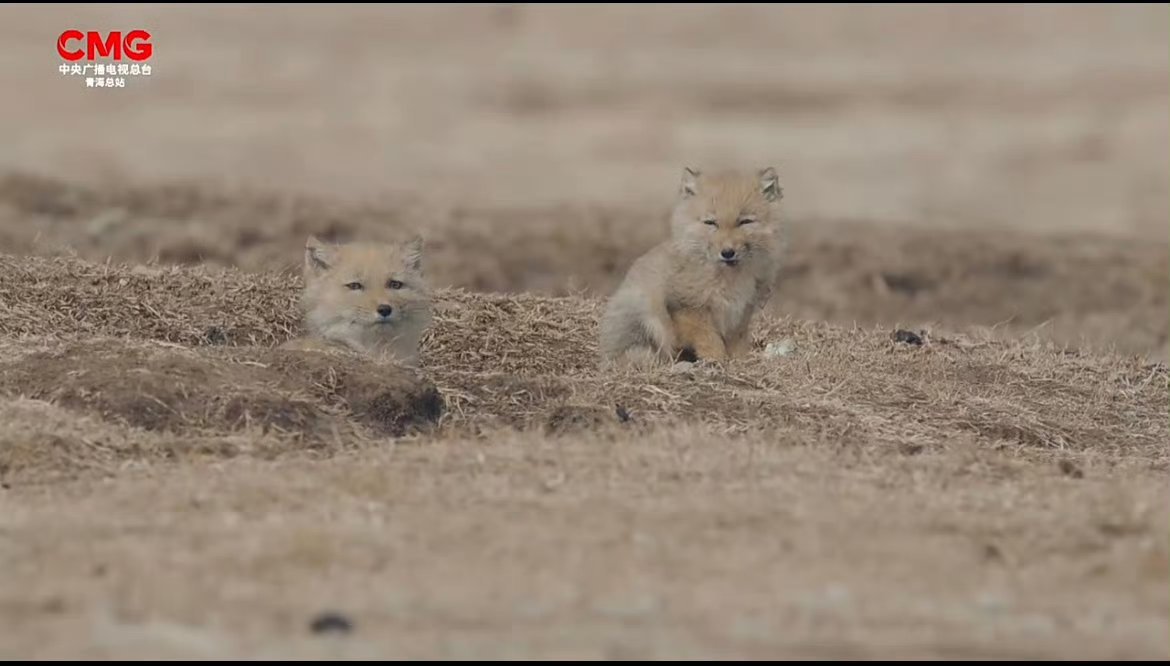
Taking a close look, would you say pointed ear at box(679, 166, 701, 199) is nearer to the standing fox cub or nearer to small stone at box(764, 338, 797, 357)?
the standing fox cub

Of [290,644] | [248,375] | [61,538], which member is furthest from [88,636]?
[248,375]

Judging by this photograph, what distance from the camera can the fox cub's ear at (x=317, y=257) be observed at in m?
13.1

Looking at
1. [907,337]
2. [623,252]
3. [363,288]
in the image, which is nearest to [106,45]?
[623,252]

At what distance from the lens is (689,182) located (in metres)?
13.6

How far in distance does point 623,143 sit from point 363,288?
2707 cm

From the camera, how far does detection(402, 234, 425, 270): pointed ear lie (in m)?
13.2

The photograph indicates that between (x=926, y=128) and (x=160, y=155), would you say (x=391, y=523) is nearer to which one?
(x=160, y=155)

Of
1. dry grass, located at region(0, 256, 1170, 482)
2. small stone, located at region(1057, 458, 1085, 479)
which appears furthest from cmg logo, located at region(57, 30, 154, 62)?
small stone, located at region(1057, 458, 1085, 479)

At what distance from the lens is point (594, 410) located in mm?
11719

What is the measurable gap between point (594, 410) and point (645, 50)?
3990cm

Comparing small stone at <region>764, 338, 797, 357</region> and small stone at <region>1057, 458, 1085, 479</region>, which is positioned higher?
small stone at <region>764, 338, 797, 357</region>

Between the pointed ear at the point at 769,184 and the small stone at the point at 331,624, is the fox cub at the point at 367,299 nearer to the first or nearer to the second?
the pointed ear at the point at 769,184

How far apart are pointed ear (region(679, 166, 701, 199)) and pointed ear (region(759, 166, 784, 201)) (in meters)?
0.41

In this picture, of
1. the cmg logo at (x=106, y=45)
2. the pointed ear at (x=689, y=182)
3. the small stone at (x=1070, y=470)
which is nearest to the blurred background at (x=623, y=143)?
the cmg logo at (x=106, y=45)
